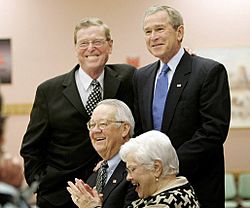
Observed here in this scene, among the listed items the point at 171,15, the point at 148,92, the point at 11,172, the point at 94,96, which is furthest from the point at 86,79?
the point at 11,172

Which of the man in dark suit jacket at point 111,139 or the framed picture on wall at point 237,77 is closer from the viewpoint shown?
the man in dark suit jacket at point 111,139

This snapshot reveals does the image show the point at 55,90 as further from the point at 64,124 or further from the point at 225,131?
the point at 225,131

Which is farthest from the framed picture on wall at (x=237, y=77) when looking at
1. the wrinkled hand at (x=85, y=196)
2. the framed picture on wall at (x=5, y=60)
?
the wrinkled hand at (x=85, y=196)

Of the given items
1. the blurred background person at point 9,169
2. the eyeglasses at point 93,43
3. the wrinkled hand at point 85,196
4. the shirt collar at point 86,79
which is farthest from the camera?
the shirt collar at point 86,79

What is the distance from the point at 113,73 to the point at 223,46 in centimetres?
372

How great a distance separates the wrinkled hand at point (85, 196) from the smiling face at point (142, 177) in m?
0.35

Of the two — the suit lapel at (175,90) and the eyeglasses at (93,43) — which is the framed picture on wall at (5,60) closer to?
the eyeglasses at (93,43)

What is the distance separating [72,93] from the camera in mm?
3158

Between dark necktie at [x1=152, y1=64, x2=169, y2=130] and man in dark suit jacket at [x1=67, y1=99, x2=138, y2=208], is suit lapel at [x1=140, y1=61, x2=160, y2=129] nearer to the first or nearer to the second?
dark necktie at [x1=152, y1=64, x2=169, y2=130]

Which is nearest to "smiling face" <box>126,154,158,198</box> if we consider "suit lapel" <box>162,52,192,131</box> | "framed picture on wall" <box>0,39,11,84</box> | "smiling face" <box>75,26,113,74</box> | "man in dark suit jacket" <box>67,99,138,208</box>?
"man in dark suit jacket" <box>67,99,138,208</box>

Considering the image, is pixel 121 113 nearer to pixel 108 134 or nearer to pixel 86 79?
pixel 108 134

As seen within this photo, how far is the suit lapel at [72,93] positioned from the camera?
3.12m

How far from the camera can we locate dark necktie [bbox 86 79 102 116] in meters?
3.14

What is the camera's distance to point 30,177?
320 centimetres
